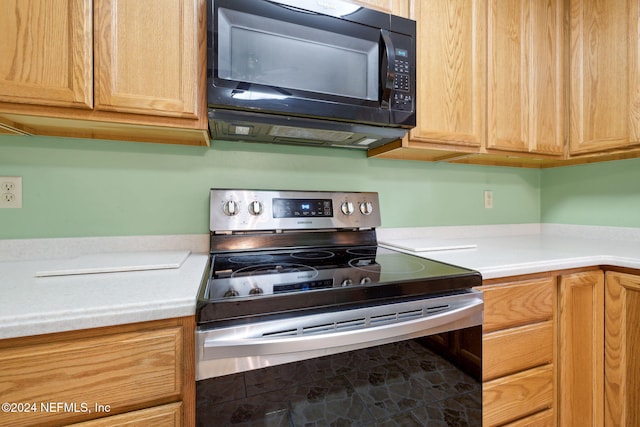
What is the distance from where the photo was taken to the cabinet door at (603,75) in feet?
4.25

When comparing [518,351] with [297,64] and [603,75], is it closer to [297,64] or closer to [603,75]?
[297,64]

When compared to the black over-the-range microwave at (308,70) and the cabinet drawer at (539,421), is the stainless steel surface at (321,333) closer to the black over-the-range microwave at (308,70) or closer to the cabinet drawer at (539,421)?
the cabinet drawer at (539,421)

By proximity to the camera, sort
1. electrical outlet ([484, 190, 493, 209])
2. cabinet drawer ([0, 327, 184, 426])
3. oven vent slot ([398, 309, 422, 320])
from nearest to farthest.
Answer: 1. cabinet drawer ([0, 327, 184, 426])
2. oven vent slot ([398, 309, 422, 320])
3. electrical outlet ([484, 190, 493, 209])

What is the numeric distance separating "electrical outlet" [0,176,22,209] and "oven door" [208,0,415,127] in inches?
31.6

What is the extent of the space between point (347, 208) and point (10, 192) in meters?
1.29

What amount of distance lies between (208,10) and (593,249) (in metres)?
1.78

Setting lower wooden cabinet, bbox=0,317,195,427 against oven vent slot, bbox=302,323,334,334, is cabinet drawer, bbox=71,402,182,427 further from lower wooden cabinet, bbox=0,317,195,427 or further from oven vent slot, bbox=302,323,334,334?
oven vent slot, bbox=302,323,334,334

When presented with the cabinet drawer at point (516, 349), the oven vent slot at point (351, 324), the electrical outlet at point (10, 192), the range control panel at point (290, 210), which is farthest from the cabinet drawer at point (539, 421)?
the electrical outlet at point (10, 192)

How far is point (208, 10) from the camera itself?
0.91m

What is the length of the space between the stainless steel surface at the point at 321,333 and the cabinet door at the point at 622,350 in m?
0.67

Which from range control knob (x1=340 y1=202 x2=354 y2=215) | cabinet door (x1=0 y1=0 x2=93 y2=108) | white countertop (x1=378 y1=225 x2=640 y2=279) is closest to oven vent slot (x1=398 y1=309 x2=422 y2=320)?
white countertop (x1=378 y1=225 x2=640 y2=279)

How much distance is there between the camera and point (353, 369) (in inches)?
28.6

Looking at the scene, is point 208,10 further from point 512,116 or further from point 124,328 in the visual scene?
point 512,116

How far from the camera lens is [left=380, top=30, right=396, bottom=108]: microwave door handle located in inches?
42.8
